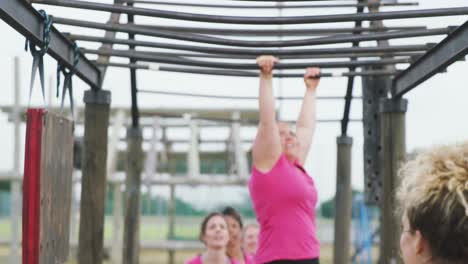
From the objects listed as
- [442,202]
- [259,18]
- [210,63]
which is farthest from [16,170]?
[442,202]

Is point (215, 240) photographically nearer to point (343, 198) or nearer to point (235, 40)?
point (235, 40)

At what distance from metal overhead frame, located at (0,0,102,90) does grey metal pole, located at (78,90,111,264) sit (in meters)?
0.31

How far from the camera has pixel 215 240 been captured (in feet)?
13.7

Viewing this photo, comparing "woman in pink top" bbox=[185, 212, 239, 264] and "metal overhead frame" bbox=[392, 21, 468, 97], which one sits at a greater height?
"metal overhead frame" bbox=[392, 21, 468, 97]

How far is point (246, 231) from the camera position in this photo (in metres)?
4.86

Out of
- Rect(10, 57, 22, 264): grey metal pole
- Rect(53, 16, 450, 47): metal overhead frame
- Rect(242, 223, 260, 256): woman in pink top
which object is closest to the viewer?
Rect(53, 16, 450, 47): metal overhead frame

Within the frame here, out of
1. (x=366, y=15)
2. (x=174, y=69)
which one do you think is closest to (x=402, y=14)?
(x=366, y=15)

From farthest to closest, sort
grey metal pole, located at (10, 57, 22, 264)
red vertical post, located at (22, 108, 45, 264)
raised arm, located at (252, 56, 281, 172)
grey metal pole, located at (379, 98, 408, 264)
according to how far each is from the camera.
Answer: grey metal pole, located at (10, 57, 22, 264)
grey metal pole, located at (379, 98, 408, 264)
raised arm, located at (252, 56, 281, 172)
red vertical post, located at (22, 108, 45, 264)

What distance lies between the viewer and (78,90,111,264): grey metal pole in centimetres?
406

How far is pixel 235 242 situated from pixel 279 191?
1551mm

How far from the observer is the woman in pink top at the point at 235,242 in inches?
174

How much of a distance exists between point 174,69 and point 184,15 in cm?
102

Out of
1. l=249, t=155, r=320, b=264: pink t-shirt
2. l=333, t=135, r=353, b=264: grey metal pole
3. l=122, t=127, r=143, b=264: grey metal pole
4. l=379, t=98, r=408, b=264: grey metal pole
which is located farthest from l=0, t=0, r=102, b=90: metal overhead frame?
l=333, t=135, r=353, b=264: grey metal pole

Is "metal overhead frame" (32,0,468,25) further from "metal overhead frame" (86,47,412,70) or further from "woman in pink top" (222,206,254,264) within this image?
"woman in pink top" (222,206,254,264)
